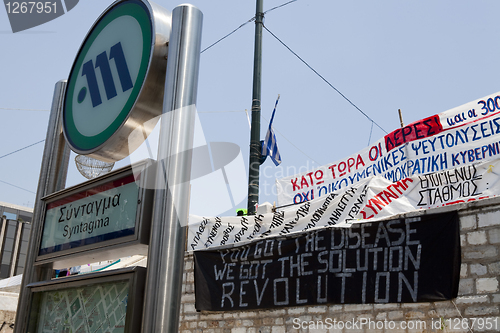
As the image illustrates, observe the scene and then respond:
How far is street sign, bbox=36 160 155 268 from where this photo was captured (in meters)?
1.83

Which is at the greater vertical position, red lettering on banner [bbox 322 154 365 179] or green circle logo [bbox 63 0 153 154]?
red lettering on banner [bbox 322 154 365 179]

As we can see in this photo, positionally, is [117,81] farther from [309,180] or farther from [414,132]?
[309,180]

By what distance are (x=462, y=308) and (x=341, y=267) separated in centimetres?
176

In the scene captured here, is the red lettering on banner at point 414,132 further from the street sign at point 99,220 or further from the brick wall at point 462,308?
the street sign at point 99,220

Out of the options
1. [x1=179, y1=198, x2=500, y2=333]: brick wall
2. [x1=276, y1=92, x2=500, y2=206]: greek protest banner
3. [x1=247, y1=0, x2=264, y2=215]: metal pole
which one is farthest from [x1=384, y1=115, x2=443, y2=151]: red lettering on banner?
[x1=247, y1=0, x2=264, y2=215]: metal pole

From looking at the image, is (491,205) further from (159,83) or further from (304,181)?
(159,83)

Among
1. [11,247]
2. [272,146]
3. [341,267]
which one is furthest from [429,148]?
[11,247]

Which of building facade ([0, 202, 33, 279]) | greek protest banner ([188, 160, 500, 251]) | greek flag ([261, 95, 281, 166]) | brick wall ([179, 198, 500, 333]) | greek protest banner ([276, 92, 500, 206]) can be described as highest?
building facade ([0, 202, 33, 279])

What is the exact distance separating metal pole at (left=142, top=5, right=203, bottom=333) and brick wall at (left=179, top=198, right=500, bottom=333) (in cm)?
555

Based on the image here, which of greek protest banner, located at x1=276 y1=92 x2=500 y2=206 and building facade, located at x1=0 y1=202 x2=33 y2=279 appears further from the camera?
building facade, located at x1=0 y1=202 x2=33 y2=279

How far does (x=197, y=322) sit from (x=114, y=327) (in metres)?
7.70

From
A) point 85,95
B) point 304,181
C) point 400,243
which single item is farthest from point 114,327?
point 304,181

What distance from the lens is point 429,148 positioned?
8.24m

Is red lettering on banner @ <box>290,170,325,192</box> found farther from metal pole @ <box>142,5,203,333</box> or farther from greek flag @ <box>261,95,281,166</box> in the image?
metal pole @ <box>142,5,203,333</box>
